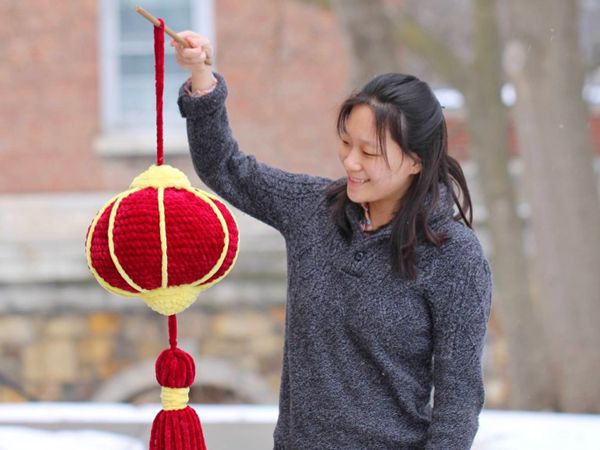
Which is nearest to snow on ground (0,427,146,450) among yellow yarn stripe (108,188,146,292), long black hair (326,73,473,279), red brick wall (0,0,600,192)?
yellow yarn stripe (108,188,146,292)

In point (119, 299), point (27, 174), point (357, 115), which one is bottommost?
point (119, 299)

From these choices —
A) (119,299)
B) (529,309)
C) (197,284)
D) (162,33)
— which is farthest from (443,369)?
(119,299)

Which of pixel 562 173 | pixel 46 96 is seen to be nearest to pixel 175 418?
pixel 562 173

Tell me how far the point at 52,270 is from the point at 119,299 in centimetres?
46

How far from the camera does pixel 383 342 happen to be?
4.98 ft

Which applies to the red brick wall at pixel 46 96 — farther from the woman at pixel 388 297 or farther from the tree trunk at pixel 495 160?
the woman at pixel 388 297

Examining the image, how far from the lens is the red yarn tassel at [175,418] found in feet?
5.08

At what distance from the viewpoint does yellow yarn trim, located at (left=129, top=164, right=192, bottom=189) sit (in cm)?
155

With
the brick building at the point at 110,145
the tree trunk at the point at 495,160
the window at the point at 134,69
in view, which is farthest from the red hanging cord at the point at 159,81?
the window at the point at 134,69

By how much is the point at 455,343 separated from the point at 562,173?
2602mm

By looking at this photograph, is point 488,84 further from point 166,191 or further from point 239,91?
point 166,191

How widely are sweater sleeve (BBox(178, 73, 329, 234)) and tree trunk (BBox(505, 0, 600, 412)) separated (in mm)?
2459

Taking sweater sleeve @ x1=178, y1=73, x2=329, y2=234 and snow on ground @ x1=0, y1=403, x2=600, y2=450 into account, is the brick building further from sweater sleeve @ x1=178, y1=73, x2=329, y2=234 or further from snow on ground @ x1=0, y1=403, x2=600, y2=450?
sweater sleeve @ x1=178, y1=73, x2=329, y2=234

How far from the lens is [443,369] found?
4.99 feet
